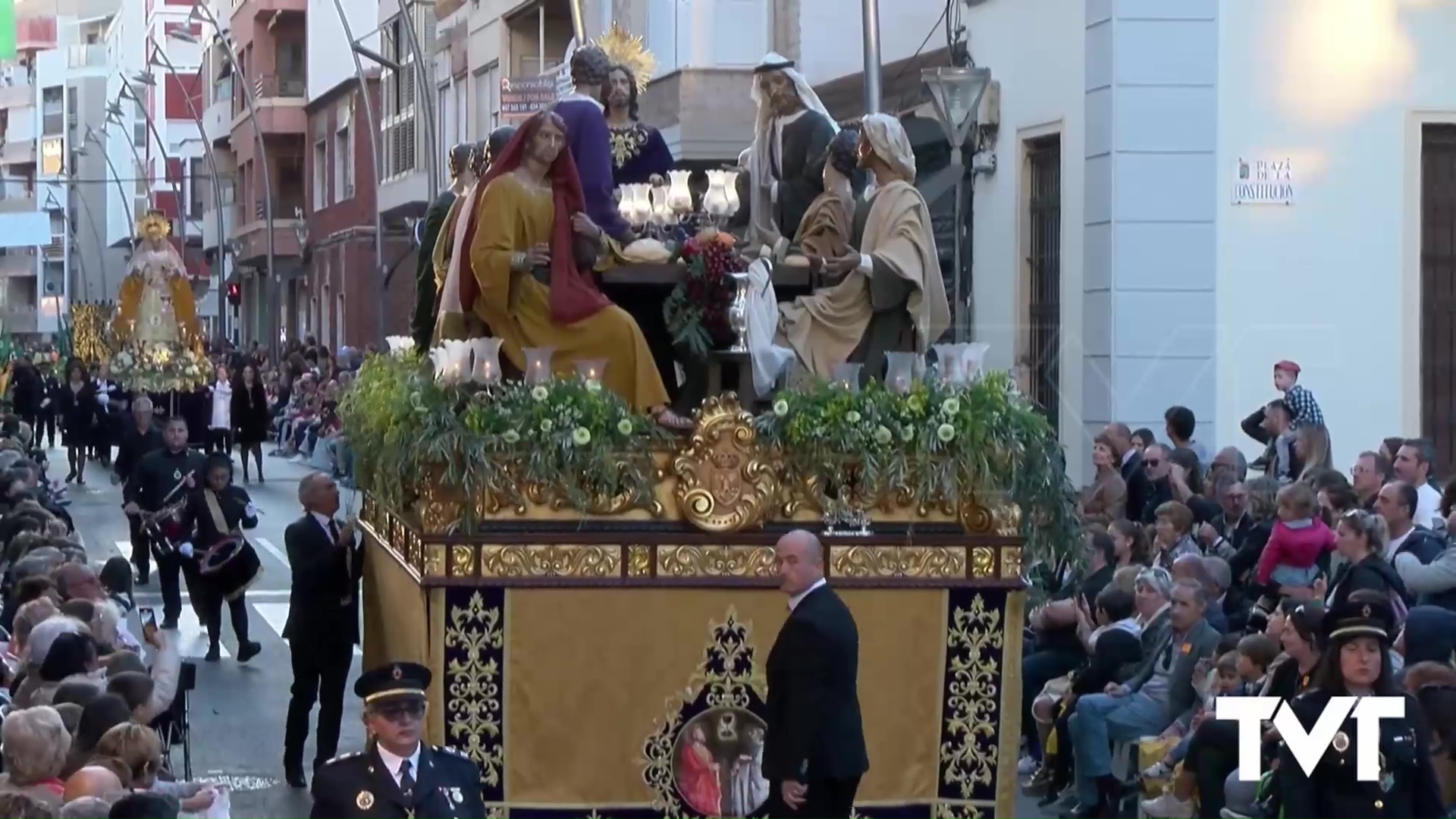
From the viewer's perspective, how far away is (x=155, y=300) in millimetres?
36000

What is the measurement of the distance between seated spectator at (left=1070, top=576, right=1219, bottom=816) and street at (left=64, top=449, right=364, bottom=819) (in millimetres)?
3981

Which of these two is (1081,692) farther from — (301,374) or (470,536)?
Answer: (301,374)

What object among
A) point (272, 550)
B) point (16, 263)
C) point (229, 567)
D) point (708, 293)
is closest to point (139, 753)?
point (708, 293)

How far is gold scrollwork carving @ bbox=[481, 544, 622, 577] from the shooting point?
31.7ft

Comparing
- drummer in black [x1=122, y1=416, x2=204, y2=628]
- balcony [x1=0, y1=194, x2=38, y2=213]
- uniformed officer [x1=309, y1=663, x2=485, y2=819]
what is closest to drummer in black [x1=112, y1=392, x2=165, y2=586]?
drummer in black [x1=122, y1=416, x2=204, y2=628]

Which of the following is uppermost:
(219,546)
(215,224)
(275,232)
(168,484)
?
(215,224)

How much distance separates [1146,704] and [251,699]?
6.97 meters

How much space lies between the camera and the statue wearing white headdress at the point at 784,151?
11.4m

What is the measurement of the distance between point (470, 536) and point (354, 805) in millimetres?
2531

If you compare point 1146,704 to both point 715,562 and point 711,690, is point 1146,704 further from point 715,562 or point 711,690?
point 715,562

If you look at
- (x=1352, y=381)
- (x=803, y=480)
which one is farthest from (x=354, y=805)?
(x=1352, y=381)

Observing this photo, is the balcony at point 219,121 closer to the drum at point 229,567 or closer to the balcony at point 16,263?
the balcony at point 16,263

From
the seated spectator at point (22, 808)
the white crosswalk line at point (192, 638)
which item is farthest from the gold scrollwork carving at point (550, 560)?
the white crosswalk line at point (192, 638)

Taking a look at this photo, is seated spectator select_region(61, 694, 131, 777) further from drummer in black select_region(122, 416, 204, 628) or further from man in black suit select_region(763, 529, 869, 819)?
drummer in black select_region(122, 416, 204, 628)
